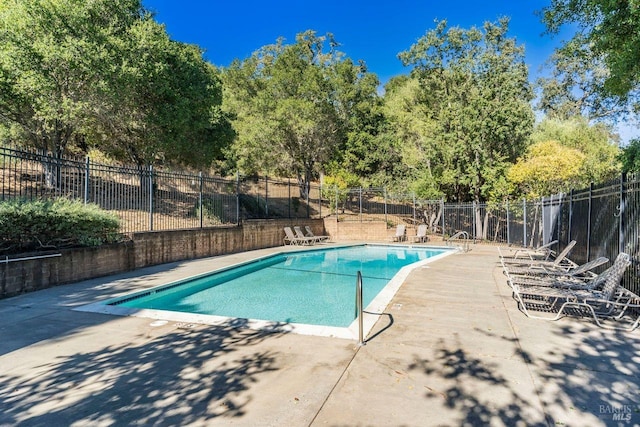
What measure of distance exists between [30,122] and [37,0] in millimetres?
5120

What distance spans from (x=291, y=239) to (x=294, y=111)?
8.31m

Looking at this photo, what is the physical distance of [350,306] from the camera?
6930 mm

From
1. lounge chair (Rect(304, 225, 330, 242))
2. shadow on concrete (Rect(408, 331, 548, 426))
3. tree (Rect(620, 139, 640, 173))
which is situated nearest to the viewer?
shadow on concrete (Rect(408, 331, 548, 426))

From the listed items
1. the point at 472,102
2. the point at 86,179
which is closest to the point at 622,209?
the point at 86,179

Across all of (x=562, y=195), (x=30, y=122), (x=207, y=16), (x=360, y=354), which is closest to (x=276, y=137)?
(x=207, y=16)

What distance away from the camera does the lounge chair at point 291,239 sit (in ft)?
54.9

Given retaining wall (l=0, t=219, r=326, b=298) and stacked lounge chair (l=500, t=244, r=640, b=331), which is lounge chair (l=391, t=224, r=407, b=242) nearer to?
retaining wall (l=0, t=219, r=326, b=298)

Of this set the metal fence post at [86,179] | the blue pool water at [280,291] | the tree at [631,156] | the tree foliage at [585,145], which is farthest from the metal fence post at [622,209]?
the metal fence post at [86,179]

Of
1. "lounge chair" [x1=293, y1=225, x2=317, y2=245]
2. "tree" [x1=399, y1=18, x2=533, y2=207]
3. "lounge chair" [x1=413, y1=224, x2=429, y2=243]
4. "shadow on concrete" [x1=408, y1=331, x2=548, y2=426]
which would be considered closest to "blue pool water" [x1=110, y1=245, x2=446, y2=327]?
"shadow on concrete" [x1=408, y1=331, x2=548, y2=426]

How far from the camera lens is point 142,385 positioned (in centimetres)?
292

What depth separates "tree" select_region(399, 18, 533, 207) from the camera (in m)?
17.7

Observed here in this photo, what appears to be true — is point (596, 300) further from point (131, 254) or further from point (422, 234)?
point (422, 234)

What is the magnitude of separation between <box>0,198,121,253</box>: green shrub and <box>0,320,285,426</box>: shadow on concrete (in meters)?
4.13

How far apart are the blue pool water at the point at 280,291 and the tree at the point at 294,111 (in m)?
9.32
